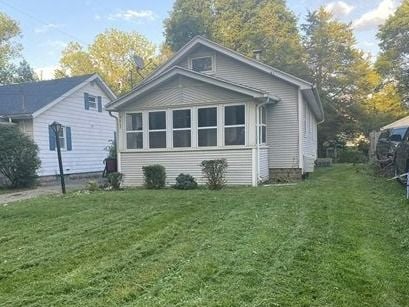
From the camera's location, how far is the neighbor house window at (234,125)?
1255cm

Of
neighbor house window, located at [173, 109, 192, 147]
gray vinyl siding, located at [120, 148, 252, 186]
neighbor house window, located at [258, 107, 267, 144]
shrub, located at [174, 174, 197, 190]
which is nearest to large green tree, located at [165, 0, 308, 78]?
neighbor house window, located at [258, 107, 267, 144]

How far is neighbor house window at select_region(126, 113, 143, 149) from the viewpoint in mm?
13867

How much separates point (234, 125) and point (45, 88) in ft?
37.3

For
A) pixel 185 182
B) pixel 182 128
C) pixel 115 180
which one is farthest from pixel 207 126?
pixel 115 180

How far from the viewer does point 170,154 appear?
13336mm

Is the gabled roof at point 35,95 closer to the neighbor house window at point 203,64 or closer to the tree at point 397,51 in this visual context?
the neighbor house window at point 203,64

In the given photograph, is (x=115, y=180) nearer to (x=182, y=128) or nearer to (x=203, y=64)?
(x=182, y=128)

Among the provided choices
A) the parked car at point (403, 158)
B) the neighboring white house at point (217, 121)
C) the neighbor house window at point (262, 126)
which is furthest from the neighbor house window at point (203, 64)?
the parked car at point (403, 158)

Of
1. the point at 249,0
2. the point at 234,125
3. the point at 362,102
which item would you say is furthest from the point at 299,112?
the point at 249,0

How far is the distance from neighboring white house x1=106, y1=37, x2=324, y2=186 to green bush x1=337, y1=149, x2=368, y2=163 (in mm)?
11938

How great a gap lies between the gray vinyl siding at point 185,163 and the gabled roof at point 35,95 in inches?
206

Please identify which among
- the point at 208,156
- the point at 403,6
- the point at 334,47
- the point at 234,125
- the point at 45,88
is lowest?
the point at 208,156

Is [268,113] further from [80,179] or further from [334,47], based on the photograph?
[334,47]

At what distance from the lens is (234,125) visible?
41.4ft
